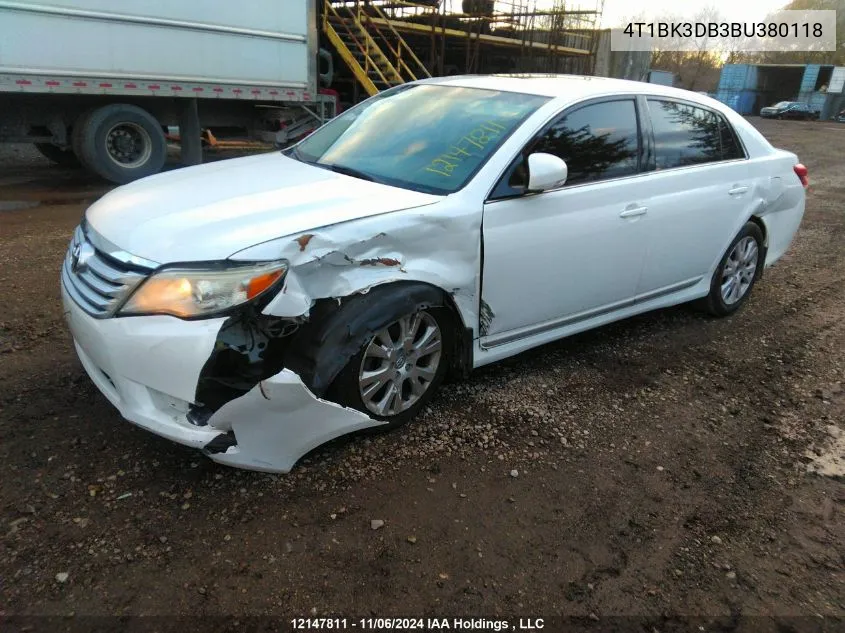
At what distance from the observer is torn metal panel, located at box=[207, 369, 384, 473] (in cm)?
245

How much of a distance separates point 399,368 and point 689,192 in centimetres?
235

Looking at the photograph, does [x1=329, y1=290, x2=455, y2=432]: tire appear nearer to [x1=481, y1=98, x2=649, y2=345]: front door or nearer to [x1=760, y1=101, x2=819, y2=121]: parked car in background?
[x1=481, y1=98, x2=649, y2=345]: front door

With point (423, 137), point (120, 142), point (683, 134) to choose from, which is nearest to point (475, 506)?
point (423, 137)

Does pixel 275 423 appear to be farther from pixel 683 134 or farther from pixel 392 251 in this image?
pixel 683 134

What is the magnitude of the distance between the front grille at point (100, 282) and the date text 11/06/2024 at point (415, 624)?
137 centimetres

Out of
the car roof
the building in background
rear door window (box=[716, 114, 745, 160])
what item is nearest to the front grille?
the car roof

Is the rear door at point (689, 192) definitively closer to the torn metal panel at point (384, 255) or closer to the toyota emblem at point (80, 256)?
the torn metal panel at point (384, 255)

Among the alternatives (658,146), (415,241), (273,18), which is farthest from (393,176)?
(273,18)

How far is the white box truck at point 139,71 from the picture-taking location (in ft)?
24.6

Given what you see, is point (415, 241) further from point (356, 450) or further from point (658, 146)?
point (658, 146)

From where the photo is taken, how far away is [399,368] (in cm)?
296

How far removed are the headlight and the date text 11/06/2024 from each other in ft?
3.77

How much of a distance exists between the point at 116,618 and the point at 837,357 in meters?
4.47

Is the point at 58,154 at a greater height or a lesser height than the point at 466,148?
lesser
